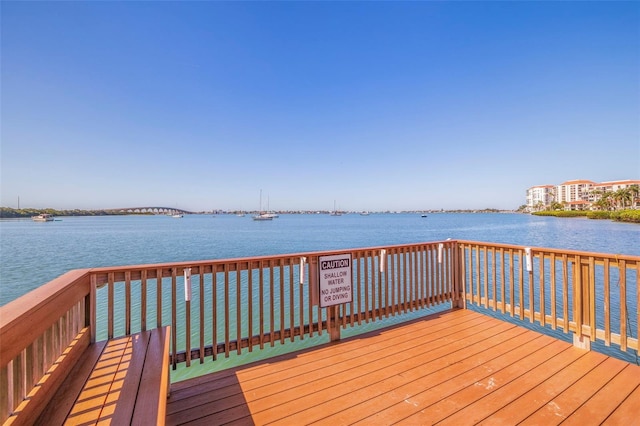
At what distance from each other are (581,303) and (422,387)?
7.31ft

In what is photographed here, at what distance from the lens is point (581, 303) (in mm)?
2934

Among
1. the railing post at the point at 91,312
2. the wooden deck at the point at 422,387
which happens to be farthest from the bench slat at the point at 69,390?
the wooden deck at the point at 422,387

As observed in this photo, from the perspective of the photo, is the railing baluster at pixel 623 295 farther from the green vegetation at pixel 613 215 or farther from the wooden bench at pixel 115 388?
the green vegetation at pixel 613 215

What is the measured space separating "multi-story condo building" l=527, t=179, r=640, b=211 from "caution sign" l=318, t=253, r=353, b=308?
98190 millimetres

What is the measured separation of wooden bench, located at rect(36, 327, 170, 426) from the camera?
119 centimetres

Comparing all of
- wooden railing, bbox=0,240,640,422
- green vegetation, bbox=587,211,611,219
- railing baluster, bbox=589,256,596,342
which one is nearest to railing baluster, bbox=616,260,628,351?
wooden railing, bbox=0,240,640,422

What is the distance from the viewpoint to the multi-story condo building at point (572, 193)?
79688 mm

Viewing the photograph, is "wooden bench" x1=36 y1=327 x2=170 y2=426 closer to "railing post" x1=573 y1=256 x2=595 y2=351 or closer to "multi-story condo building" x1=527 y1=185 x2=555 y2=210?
"railing post" x1=573 y1=256 x2=595 y2=351

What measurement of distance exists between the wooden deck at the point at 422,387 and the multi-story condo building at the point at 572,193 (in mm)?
97335

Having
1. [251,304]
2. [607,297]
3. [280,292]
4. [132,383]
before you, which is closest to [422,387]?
[280,292]

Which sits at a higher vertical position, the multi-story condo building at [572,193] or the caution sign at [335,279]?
the multi-story condo building at [572,193]

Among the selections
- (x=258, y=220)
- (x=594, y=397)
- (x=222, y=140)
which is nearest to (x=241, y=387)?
(x=594, y=397)

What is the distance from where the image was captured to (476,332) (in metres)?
3.33

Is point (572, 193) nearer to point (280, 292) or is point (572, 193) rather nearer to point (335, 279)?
point (335, 279)
